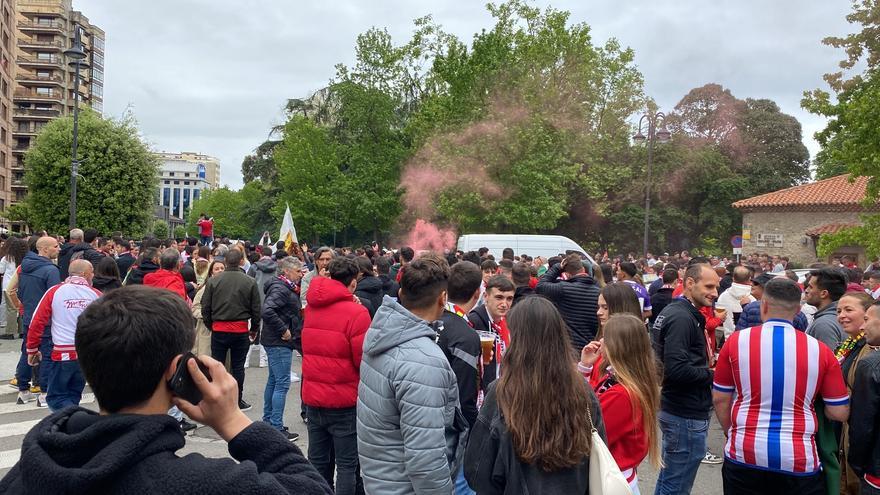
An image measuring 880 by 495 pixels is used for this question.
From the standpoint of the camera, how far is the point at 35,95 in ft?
277

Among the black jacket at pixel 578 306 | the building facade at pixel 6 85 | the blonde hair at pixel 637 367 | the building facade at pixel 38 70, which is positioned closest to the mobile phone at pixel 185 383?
the blonde hair at pixel 637 367

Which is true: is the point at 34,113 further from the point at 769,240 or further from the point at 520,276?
the point at 520,276

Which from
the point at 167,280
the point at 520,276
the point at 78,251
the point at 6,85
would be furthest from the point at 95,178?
the point at 6,85

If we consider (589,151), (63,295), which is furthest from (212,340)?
(589,151)

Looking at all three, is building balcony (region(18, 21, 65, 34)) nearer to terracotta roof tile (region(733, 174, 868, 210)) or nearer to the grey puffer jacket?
terracotta roof tile (region(733, 174, 868, 210))

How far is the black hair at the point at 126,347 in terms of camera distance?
1604 millimetres

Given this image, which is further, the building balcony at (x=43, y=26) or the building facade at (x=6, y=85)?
the building balcony at (x=43, y=26)

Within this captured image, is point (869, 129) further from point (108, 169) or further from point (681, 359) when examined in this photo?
point (108, 169)

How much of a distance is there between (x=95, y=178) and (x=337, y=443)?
28.5 meters

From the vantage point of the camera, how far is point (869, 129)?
15.9m

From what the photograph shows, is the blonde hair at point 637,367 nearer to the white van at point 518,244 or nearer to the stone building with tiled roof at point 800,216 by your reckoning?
the white van at point 518,244

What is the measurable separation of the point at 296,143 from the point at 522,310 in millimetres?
40423

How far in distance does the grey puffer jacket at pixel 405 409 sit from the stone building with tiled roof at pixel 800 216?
36239mm

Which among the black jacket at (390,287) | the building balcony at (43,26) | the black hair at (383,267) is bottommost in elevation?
the black jacket at (390,287)
